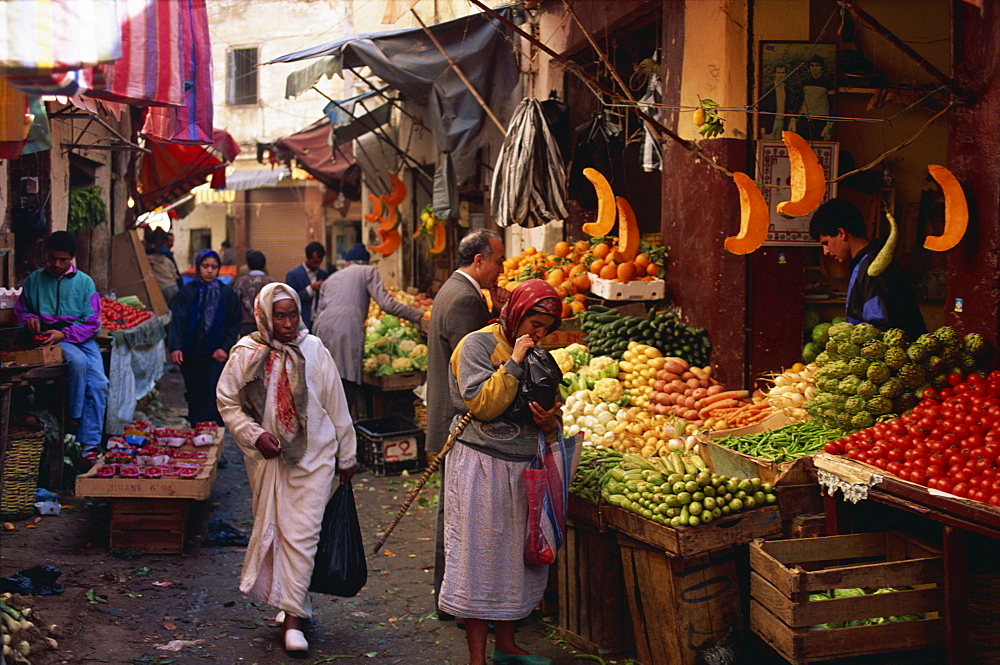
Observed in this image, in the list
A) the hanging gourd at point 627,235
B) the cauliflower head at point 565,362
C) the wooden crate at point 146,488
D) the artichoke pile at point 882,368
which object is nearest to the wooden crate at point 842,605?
the artichoke pile at point 882,368

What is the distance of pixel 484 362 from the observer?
4.42 metres

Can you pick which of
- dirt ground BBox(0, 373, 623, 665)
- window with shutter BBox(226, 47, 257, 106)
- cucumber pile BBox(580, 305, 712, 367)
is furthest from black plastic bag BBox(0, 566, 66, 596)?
window with shutter BBox(226, 47, 257, 106)

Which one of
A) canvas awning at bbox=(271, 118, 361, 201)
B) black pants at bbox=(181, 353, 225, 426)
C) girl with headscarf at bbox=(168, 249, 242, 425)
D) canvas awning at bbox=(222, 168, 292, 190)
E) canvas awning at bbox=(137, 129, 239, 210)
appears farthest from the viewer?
canvas awning at bbox=(222, 168, 292, 190)

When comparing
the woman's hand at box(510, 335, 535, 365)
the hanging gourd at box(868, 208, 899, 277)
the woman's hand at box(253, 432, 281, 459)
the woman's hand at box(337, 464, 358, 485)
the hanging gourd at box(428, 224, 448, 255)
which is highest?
the hanging gourd at box(428, 224, 448, 255)

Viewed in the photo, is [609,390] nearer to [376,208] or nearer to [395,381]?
[395,381]

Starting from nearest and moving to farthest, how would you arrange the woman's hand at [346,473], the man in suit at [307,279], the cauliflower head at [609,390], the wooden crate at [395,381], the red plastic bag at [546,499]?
the red plastic bag at [546,499]
the woman's hand at [346,473]
the cauliflower head at [609,390]
the wooden crate at [395,381]
the man in suit at [307,279]

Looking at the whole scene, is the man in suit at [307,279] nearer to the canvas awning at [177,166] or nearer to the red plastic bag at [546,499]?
the canvas awning at [177,166]

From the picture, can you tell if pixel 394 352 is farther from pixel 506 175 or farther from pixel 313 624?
pixel 313 624

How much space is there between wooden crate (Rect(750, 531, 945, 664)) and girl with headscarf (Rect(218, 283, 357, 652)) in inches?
90.5

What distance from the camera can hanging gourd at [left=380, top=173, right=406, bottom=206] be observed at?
1500 centimetres

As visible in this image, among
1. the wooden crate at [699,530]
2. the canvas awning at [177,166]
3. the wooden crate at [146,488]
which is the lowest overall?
the wooden crate at [146,488]

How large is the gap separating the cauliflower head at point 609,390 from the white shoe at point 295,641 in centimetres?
284

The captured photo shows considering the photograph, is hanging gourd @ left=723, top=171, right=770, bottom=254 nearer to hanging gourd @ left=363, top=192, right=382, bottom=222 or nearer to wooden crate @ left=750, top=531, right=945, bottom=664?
wooden crate @ left=750, top=531, right=945, bottom=664

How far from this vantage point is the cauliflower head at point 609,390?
22.6 ft
